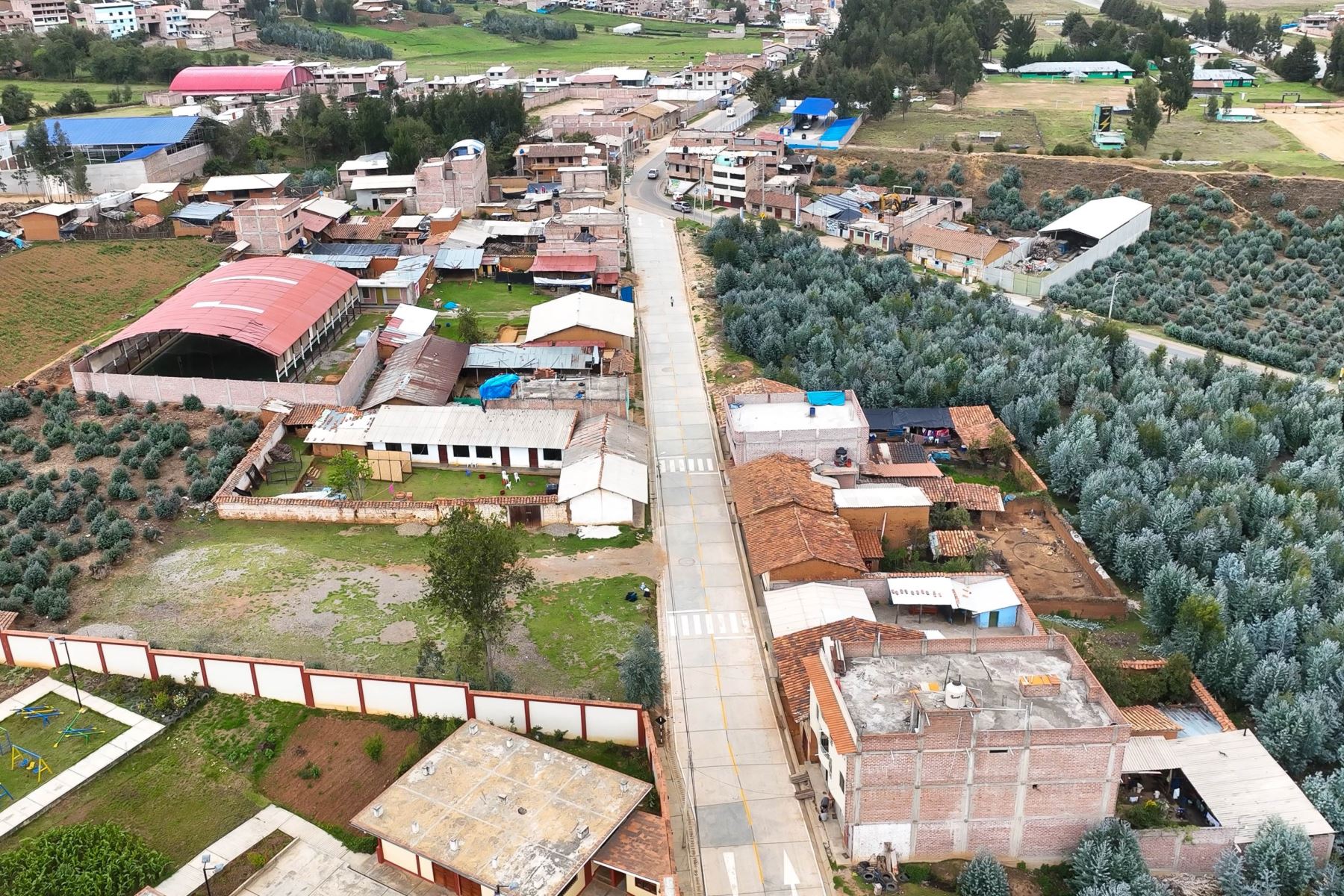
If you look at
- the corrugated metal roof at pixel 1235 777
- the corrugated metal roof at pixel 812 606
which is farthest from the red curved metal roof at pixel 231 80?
the corrugated metal roof at pixel 1235 777

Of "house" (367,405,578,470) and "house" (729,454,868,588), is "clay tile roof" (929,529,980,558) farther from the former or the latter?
"house" (367,405,578,470)

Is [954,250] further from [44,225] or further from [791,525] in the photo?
[44,225]

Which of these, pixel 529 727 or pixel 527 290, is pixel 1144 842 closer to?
pixel 529 727

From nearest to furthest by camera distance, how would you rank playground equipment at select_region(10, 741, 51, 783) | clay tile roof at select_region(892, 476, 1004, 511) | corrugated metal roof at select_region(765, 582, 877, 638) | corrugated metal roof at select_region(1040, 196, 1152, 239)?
playground equipment at select_region(10, 741, 51, 783) → corrugated metal roof at select_region(765, 582, 877, 638) → clay tile roof at select_region(892, 476, 1004, 511) → corrugated metal roof at select_region(1040, 196, 1152, 239)

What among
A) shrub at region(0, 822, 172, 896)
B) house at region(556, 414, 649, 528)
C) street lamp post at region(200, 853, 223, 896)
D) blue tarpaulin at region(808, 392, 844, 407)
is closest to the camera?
shrub at region(0, 822, 172, 896)

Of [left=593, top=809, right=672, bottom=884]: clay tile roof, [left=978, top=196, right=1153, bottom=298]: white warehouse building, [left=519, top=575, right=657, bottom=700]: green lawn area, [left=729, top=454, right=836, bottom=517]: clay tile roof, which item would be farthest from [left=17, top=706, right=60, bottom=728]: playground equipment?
[left=978, top=196, right=1153, bottom=298]: white warehouse building
